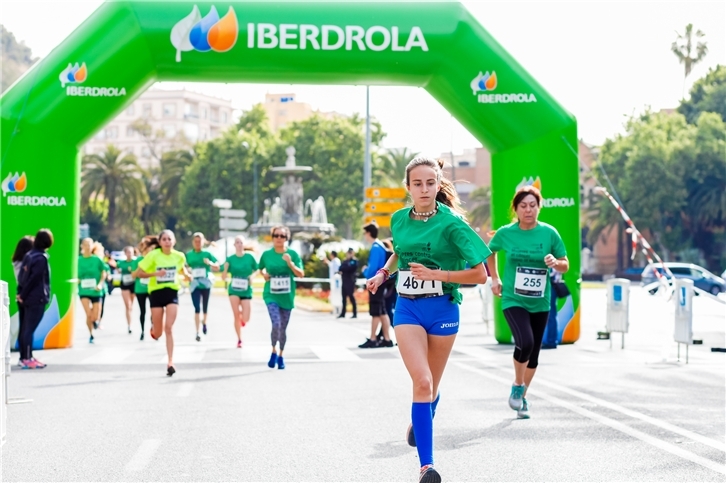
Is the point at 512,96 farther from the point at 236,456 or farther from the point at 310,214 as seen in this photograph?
the point at 310,214

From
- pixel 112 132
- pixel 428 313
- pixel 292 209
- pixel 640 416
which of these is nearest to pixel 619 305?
pixel 640 416

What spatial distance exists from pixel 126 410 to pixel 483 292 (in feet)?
45.4

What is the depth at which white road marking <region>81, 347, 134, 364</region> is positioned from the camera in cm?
1567

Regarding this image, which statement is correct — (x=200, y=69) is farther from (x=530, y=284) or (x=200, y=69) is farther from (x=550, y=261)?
(x=550, y=261)

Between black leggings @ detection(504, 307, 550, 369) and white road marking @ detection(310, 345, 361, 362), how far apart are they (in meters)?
6.16

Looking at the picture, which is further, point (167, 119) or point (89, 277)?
point (167, 119)

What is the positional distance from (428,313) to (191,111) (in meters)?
153

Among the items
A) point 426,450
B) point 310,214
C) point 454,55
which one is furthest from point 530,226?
point 310,214

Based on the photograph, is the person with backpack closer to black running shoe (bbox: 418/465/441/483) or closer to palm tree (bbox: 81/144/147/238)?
black running shoe (bbox: 418/465/441/483)

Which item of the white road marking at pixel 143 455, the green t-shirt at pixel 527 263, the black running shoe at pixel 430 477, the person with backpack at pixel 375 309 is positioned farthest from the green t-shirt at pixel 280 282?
the black running shoe at pixel 430 477

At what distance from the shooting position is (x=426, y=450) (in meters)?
6.35

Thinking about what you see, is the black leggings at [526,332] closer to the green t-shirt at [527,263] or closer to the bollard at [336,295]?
the green t-shirt at [527,263]

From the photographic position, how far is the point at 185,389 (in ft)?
39.4

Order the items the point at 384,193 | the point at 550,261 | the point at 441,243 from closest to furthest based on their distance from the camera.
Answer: the point at 441,243
the point at 550,261
the point at 384,193
